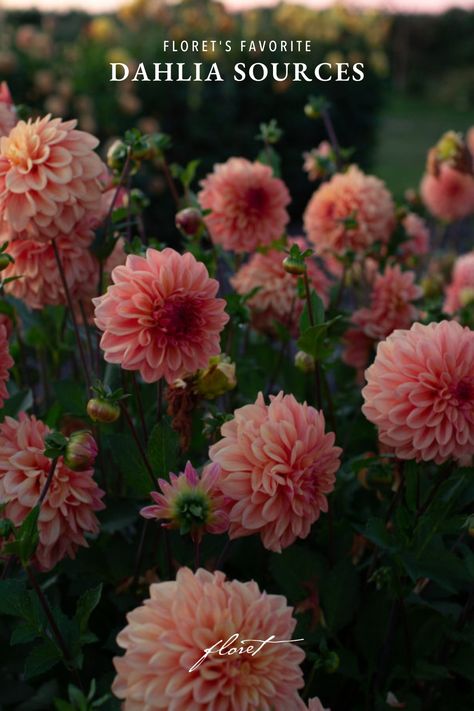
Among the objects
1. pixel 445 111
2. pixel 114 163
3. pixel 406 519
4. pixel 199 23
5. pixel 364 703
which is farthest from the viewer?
pixel 445 111

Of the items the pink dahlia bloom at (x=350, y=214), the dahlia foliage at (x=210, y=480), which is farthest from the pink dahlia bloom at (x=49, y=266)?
the pink dahlia bloom at (x=350, y=214)

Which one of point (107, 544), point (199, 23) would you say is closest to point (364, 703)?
point (107, 544)

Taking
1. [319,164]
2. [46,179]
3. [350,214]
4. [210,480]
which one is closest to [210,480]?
[210,480]

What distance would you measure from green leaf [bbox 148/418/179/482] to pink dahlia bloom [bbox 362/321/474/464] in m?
0.23

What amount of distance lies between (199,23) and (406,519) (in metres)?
6.22

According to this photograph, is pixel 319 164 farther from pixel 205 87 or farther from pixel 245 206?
pixel 205 87

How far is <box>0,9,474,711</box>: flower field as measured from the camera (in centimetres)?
78

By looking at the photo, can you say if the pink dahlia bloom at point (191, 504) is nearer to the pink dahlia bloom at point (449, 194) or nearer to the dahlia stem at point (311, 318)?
the dahlia stem at point (311, 318)

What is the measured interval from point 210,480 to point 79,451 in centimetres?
14

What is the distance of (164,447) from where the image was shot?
40.2 inches

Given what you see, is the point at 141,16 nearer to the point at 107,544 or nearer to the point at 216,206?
the point at 216,206

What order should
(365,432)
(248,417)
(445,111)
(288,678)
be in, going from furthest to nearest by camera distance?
(445,111) < (365,432) < (248,417) < (288,678)

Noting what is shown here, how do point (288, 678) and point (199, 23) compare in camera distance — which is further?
point (199, 23)

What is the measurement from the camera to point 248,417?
938mm
